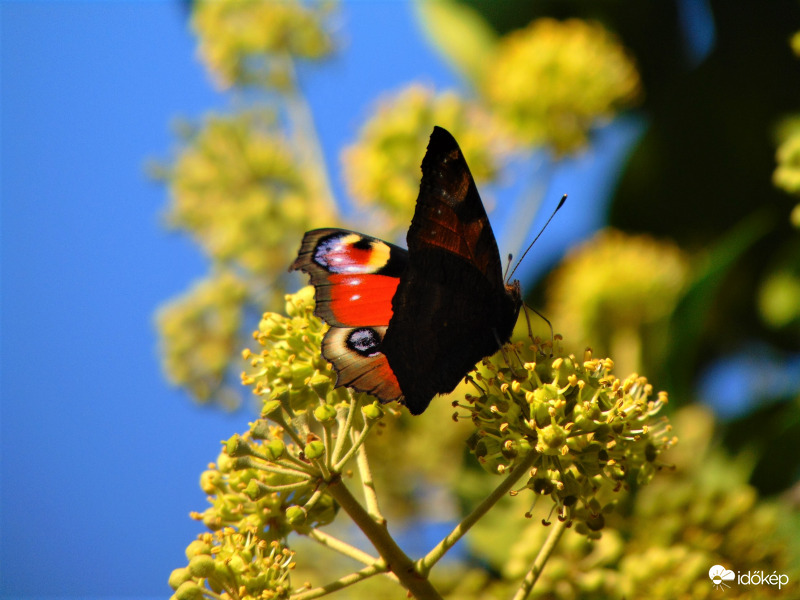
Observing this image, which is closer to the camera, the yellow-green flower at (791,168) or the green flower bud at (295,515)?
the green flower bud at (295,515)

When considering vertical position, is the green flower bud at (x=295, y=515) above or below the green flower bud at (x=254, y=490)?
below

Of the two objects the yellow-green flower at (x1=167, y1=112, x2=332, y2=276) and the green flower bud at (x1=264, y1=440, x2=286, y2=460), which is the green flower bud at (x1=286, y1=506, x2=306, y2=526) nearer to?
the green flower bud at (x1=264, y1=440, x2=286, y2=460)

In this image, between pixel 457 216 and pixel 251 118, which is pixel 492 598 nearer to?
pixel 457 216

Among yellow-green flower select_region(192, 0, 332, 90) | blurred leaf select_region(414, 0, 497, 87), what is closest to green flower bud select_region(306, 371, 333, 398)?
yellow-green flower select_region(192, 0, 332, 90)

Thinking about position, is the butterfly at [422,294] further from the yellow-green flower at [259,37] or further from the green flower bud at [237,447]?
the yellow-green flower at [259,37]

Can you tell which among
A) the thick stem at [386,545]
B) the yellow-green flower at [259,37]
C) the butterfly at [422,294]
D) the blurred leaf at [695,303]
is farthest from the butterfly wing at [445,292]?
the yellow-green flower at [259,37]

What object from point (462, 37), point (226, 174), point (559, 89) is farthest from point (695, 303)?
point (462, 37)

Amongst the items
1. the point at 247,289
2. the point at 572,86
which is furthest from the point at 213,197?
the point at 572,86
